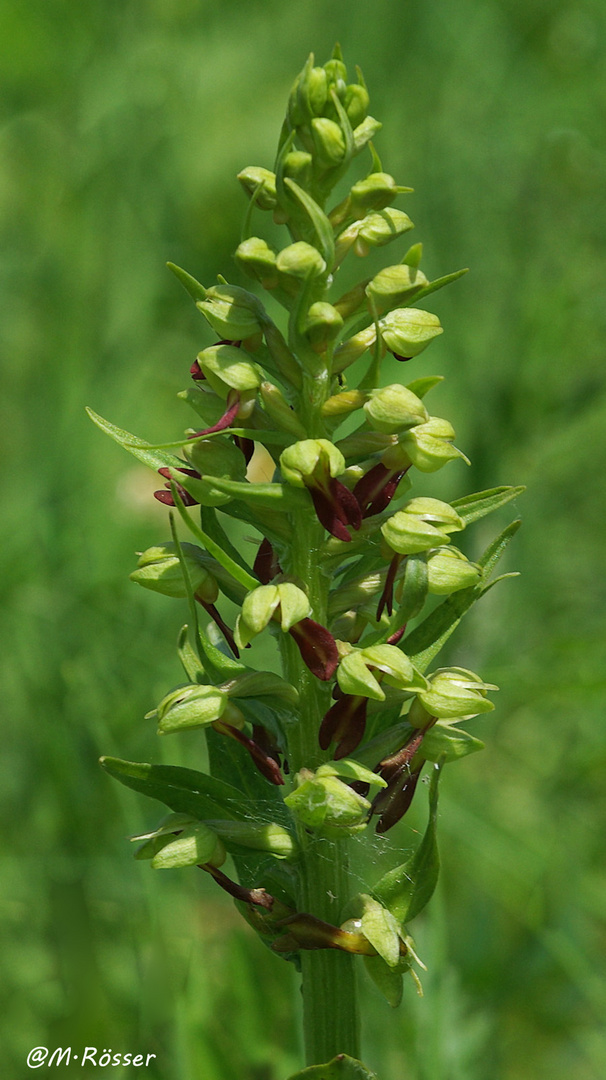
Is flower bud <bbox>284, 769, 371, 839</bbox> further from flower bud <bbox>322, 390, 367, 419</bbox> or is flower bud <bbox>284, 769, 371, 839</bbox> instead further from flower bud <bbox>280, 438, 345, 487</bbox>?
flower bud <bbox>322, 390, 367, 419</bbox>

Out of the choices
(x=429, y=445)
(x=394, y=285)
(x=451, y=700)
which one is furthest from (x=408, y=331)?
(x=451, y=700)

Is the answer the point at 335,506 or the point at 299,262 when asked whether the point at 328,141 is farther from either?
the point at 335,506

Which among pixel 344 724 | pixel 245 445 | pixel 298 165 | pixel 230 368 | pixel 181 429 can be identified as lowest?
pixel 181 429

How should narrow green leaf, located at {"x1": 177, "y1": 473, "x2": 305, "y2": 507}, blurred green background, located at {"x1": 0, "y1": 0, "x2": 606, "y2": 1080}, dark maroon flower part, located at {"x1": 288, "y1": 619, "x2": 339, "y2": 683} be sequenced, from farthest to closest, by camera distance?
1. blurred green background, located at {"x1": 0, "y1": 0, "x2": 606, "y2": 1080}
2. dark maroon flower part, located at {"x1": 288, "y1": 619, "x2": 339, "y2": 683}
3. narrow green leaf, located at {"x1": 177, "y1": 473, "x2": 305, "y2": 507}

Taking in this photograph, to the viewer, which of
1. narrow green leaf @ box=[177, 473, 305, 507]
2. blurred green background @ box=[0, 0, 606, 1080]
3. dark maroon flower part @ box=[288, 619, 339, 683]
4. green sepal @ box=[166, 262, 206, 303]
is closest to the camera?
narrow green leaf @ box=[177, 473, 305, 507]

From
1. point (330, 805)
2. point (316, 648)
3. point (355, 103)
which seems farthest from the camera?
point (355, 103)

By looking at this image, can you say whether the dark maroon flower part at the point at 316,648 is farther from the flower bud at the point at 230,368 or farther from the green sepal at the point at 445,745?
the flower bud at the point at 230,368

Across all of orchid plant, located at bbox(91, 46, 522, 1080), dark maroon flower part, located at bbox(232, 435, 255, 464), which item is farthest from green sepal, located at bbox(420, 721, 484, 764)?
dark maroon flower part, located at bbox(232, 435, 255, 464)
